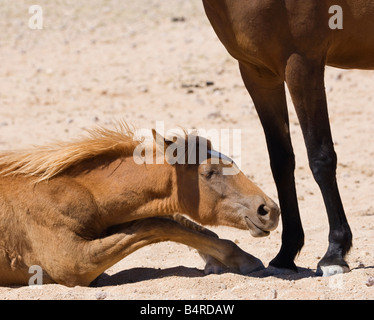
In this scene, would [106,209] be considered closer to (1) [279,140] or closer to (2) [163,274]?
(2) [163,274]

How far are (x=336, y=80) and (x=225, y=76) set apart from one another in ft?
5.46

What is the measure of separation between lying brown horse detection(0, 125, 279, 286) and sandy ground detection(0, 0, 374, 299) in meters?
0.22

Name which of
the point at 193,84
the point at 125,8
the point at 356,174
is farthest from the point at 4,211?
the point at 125,8

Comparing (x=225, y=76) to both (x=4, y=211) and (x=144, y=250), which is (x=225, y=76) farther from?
A: (x=4, y=211)

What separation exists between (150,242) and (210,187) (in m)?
0.54

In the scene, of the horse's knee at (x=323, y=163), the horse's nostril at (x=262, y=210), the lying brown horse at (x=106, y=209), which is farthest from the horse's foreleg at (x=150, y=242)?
the horse's knee at (x=323, y=163)

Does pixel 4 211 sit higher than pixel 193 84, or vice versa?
pixel 193 84

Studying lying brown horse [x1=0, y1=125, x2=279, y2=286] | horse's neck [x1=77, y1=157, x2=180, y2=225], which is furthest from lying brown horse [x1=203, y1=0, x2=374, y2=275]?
horse's neck [x1=77, y1=157, x2=180, y2=225]

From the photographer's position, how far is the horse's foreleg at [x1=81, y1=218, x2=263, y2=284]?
484 centimetres

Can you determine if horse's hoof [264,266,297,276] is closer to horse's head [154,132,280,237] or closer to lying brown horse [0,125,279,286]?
lying brown horse [0,125,279,286]

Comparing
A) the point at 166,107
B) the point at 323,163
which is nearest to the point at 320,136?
the point at 323,163

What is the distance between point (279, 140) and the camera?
533 cm

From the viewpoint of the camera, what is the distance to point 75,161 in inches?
199
